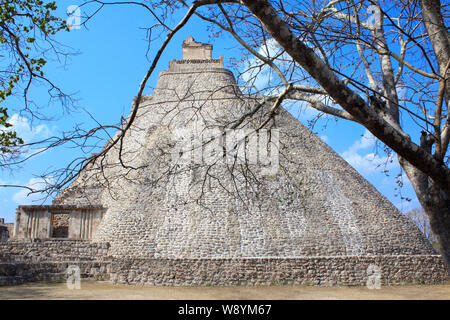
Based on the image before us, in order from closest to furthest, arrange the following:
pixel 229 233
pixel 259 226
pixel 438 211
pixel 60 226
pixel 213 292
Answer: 1. pixel 438 211
2. pixel 213 292
3. pixel 229 233
4. pixel 259 226
5. pixel 60 226

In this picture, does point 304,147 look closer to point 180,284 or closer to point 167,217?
point 167,217

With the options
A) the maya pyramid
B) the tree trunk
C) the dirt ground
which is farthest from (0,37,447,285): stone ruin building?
the tree trunk

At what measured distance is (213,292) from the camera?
466 inches

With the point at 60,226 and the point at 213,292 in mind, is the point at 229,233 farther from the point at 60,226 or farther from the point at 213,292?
the point at 60,226

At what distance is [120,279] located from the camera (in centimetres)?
1339

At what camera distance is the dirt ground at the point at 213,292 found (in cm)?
1027

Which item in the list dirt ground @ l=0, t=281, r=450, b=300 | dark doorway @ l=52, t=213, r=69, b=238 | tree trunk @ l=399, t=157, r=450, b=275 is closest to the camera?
tree trunk @ l=399, t=157, r=450, b=275

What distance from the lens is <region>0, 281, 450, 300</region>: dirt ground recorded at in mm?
10273

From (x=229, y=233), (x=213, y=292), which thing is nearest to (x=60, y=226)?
(x=229, y=233)

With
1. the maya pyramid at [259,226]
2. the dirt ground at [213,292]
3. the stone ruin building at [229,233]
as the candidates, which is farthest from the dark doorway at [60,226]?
the dirt ground at [213,292]

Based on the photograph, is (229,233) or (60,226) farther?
(60,226)

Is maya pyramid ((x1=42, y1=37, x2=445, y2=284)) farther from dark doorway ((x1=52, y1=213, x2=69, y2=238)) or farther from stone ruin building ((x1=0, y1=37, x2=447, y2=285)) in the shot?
dark doorway ((x1=52, y1=213, x2=69, y2=238))
